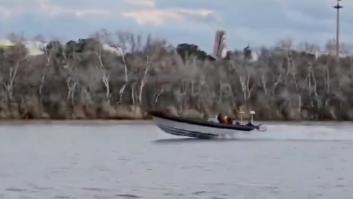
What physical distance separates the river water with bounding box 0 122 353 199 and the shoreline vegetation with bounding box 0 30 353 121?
73.0 ft

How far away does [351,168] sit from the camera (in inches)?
A: 1599

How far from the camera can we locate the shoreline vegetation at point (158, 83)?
89.5 m

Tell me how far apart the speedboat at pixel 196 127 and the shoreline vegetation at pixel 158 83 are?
28.3 metres

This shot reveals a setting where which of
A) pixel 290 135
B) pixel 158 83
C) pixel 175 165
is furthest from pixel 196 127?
pixel 158 83

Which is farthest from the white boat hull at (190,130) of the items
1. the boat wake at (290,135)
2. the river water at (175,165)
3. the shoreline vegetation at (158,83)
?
the shoreline vegetation at (158,83)

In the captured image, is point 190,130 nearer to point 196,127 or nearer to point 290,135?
point 196,127

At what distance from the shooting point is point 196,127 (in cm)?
5762

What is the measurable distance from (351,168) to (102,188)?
12.3 m

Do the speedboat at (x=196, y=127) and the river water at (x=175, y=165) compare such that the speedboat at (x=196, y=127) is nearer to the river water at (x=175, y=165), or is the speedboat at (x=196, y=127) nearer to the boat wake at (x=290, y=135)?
the boat wake at (x=290, y=135)

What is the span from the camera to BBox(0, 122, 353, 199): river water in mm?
31484

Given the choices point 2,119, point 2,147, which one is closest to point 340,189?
point 2,147

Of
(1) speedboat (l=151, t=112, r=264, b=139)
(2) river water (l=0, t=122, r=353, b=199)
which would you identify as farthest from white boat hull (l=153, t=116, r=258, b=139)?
(2) river water (l=0, t=122, r=353, b=199)

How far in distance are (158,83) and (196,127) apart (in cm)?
3652

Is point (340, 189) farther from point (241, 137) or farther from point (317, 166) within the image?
point (241, 137)
